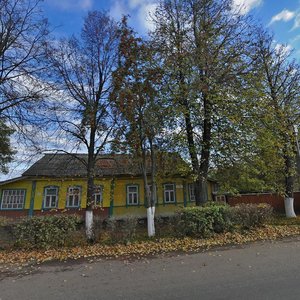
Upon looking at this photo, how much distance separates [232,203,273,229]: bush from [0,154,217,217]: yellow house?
6.84m

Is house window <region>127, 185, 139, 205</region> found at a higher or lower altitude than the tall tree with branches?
lower

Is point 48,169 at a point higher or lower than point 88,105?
lower

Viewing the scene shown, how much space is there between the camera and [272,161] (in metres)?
12.6

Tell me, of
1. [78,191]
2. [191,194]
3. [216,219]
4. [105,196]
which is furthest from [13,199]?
[216,219]

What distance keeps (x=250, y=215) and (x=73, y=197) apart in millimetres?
13846

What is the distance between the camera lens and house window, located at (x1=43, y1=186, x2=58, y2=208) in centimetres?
1798

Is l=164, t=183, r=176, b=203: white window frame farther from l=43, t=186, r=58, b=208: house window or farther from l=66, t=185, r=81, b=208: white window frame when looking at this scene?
l=43, t=186, r=58, b=208: house window

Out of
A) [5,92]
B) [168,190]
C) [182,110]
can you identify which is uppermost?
[5,92]

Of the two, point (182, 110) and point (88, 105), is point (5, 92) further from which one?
point (182, 110)

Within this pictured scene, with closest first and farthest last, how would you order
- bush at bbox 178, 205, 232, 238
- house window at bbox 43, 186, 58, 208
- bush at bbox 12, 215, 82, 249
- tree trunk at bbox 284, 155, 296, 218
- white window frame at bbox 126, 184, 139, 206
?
bush at bbox 12, 215, 82, 249 → bush at bbox 178, 205, 232, 238 → tree trunk at bbox 284, 155, 296, 218 → house window at bbox 43, 186, 58, 208 → white window frame at bbox 126, 184, 139, 206

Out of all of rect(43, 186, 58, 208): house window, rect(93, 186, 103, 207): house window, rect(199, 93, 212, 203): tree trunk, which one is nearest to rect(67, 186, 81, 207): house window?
rect(43, 186, 58, 208): house window

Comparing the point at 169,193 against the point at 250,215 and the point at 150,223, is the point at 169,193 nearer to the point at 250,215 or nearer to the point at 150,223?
the point at 150,223

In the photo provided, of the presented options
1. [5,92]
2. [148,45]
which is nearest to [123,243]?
[5,92]

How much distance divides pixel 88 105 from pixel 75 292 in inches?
Result: 379
